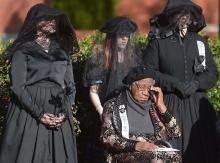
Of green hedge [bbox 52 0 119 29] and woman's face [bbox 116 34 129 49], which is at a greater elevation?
green hedge [bbox 52 0 119 29]

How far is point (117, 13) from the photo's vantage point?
20.7m

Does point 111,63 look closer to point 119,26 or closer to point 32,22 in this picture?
point 119,26

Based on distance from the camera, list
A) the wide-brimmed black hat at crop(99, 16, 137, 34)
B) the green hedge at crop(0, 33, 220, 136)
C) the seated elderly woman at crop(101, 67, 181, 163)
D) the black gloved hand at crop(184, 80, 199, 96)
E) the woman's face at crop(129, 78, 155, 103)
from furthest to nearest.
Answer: the green hedge at crop(0, 33, 220, 136)
the wide-brimmed black hat at crop(99, 16, 137, 34)
the black gloved hand at crop(184, 80, 199, 96)
the woman's face at crop(129, 78, 155, 103)
the seated elderly woman at crop(101, 67, 181, 163)

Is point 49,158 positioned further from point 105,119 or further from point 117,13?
point 117,13

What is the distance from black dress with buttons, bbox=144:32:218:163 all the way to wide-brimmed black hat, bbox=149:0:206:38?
0.10 metres

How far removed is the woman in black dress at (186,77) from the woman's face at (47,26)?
3.45 ft

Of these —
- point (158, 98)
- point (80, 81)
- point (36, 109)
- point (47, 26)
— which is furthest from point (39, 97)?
point (80, 81)

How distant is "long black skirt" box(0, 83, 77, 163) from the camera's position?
7.58m

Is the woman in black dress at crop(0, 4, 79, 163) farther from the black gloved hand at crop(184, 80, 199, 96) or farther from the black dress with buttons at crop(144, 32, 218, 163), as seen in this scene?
the black gloved hand at crop(184, 80, 199, 96)

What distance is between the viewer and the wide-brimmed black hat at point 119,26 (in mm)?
8305

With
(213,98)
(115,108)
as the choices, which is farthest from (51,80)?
(213,98)

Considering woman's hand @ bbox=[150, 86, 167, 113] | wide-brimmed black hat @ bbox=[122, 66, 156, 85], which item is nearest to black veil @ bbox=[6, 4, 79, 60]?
wide-brimmed black hat @ bbox=[122, 66, 156, 85]

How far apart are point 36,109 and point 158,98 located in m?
1.14

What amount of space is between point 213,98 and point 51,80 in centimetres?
266
